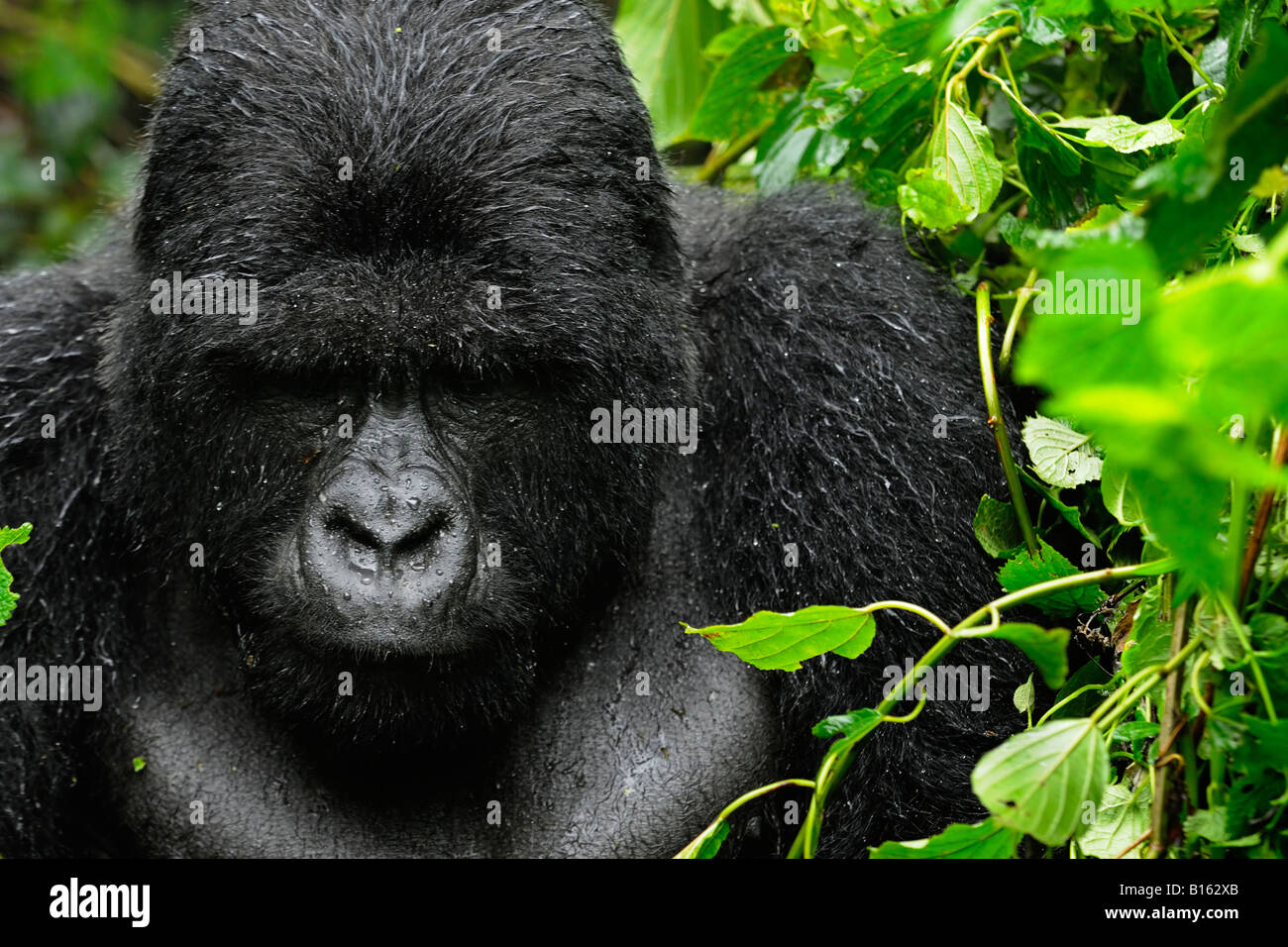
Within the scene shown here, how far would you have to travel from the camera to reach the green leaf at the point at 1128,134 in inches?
95.9

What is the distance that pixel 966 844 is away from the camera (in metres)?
1.82

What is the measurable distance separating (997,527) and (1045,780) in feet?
3.48

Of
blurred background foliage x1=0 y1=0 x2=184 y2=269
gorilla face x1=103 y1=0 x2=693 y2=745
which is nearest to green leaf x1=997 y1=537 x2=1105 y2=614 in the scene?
gorilla face x1=103 y1=0 x2=693 y2=745

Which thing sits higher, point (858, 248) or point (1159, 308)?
point (858, 248)

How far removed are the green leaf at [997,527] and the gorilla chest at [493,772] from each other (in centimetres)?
63

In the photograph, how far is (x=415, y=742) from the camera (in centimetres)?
274

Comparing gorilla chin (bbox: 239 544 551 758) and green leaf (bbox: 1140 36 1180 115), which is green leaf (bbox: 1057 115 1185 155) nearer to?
green leaf (bbox: 1140 36 1180 115)

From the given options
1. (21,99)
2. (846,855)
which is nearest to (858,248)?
(846,855)

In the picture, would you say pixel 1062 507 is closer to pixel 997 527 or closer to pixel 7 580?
Result: pixel 997 527

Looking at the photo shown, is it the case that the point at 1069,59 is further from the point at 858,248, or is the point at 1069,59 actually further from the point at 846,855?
the point at 846,855

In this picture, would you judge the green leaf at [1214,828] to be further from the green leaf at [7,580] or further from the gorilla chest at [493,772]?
the green leaf at [7,580]

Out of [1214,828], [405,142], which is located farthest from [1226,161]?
[405,142]

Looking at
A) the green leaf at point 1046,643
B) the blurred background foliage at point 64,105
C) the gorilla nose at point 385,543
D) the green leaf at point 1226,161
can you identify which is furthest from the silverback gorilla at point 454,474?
the blurred background foliage at point 64,105
